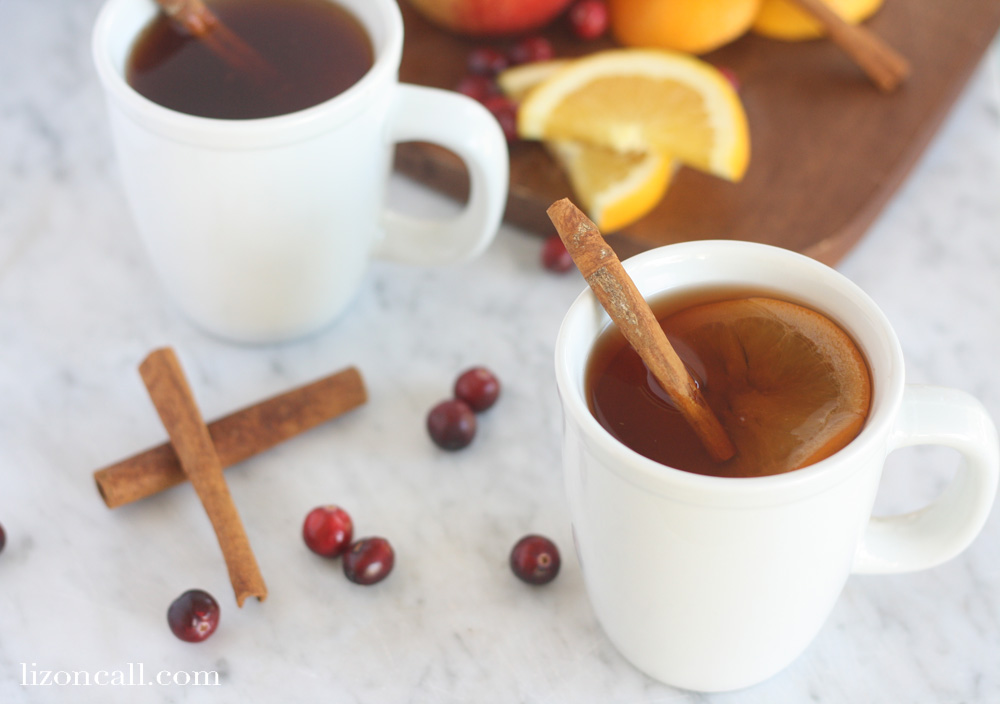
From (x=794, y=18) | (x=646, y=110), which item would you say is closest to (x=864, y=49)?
(x=794, y=18)

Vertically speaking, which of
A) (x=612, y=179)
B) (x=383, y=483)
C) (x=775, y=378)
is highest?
(x=775, y=378)

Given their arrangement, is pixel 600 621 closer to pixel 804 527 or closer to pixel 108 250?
pixel 804 527

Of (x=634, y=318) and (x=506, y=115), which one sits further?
(x=506, y=115)

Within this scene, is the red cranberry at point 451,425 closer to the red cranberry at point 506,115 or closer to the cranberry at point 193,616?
the cranberry at point 193,616

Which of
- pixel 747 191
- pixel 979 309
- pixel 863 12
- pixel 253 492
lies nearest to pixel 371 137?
pixel 253 492

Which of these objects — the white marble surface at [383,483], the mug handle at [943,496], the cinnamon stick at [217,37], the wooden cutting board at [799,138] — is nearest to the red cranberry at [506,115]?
the wooden cutting board at [799,138]

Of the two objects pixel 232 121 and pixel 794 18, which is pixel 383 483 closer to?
pixel 232 121

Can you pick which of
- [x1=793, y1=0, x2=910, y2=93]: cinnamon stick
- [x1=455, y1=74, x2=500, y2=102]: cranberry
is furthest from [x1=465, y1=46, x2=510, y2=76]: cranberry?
[x1=793, y1=0, x2=910, y2=93]: cinnamon stick
